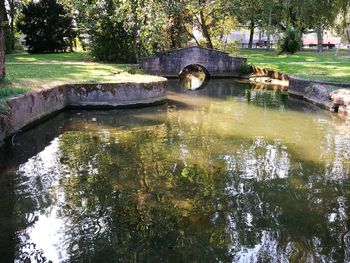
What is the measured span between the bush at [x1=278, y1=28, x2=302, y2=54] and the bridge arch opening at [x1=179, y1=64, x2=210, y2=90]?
24.3 feet

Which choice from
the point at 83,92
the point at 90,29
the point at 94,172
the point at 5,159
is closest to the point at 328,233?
the point at 94,172

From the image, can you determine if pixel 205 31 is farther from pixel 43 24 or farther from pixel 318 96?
pixel 318 96

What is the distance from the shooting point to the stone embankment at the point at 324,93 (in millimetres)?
15389

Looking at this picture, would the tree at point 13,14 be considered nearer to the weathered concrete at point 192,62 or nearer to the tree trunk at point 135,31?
the tree trunk at point 135,31

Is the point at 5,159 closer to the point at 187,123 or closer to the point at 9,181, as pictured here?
the point at 9,181

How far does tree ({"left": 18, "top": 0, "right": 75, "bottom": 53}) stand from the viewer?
3186cm

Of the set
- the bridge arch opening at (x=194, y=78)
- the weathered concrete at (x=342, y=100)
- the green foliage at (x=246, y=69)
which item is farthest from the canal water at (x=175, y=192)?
the green foliage at (x=246, y=69)

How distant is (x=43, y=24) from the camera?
105ft

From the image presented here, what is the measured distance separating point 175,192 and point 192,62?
2143cm

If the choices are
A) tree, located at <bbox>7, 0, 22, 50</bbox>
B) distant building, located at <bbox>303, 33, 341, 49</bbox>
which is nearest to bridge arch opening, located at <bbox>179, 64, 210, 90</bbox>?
tree, located at <bbox>7, 0, 22, 50</bbox>

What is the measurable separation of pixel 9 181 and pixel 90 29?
65.7ft

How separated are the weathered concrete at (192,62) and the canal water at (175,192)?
1418cm

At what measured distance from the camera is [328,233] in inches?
239

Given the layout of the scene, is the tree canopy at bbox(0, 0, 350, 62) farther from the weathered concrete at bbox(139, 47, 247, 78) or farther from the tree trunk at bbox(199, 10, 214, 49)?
the weathered concrete at bbox(139, 47, 247, 78)
